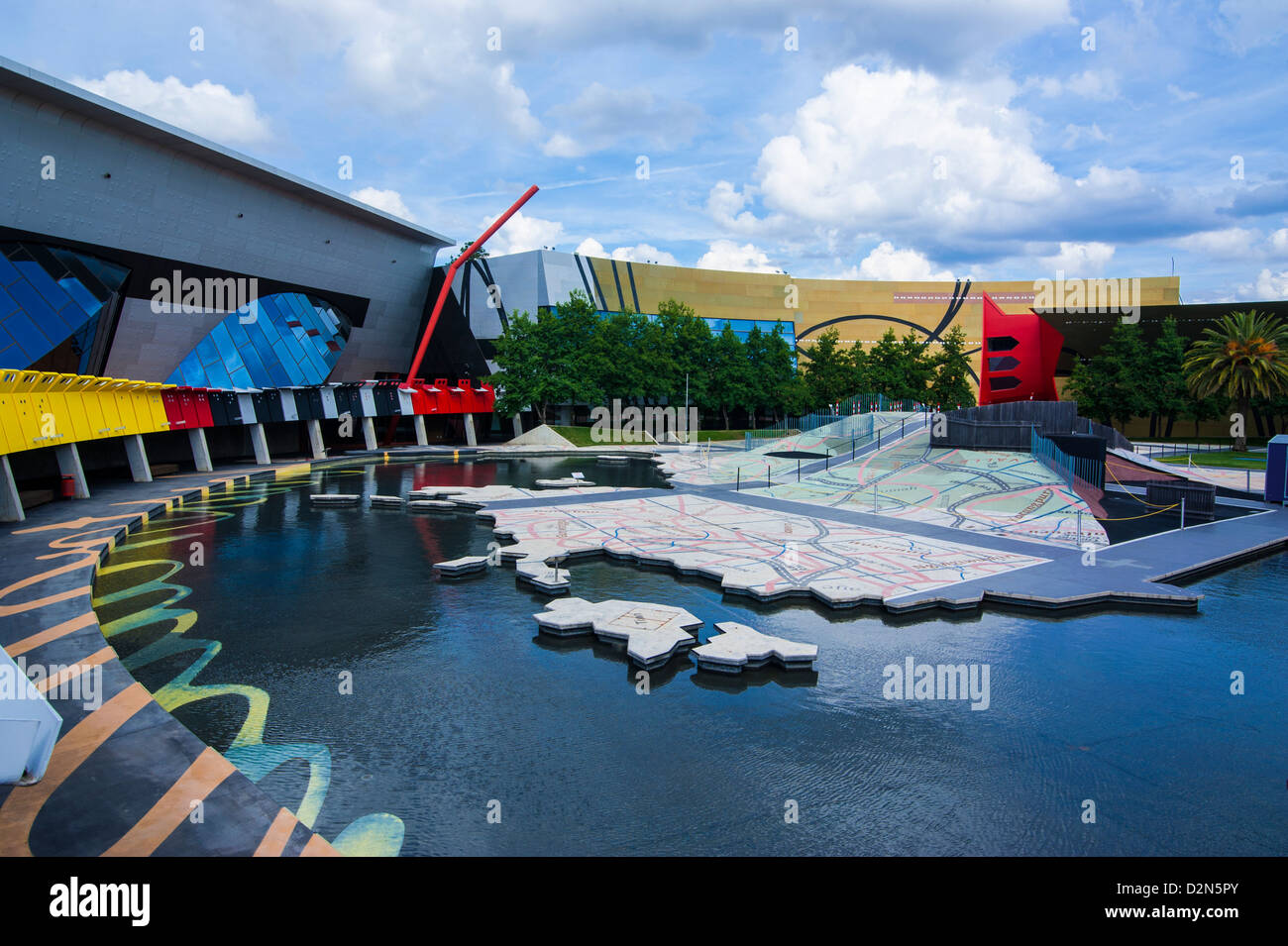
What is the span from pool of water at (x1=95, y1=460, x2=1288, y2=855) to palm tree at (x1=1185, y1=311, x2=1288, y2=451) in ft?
139

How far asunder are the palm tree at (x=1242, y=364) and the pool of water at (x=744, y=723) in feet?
139

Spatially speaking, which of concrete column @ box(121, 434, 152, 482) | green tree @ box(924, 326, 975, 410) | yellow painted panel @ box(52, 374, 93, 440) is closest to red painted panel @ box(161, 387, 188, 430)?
concrete column @ box(121, 434, 152, 482)

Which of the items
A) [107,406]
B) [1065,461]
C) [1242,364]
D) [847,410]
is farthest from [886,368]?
[107,406]

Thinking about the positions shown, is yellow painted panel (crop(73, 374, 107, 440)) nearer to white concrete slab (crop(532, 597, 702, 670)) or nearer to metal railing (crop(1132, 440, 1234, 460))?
white concrete slab (crop(532, 597, 702, 670))

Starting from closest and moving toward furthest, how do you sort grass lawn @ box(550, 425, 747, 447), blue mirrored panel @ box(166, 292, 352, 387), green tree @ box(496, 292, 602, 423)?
1. blue mirrored panel @ box(166, 292, 352, 387)
2. green tree @ box(496, 292, 602, 423)
3. grass lawn @ box(550, 425, 747, 447)

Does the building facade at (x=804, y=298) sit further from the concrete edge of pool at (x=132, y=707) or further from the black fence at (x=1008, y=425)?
the concrete edge of pool at (x=132, y=707)

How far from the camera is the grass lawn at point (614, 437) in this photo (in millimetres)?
64312

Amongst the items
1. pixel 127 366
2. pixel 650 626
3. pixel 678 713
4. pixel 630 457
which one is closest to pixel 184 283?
pixel 127 366

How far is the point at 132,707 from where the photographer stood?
10.5 metres

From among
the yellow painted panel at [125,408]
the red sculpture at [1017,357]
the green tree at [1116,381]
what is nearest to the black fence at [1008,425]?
the red sculpture at [1017,357]

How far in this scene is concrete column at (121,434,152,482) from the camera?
3628cm

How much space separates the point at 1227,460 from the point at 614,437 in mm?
43612

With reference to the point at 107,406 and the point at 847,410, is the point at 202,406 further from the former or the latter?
the point at 847,410

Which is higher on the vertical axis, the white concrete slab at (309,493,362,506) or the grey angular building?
the grey angular building
